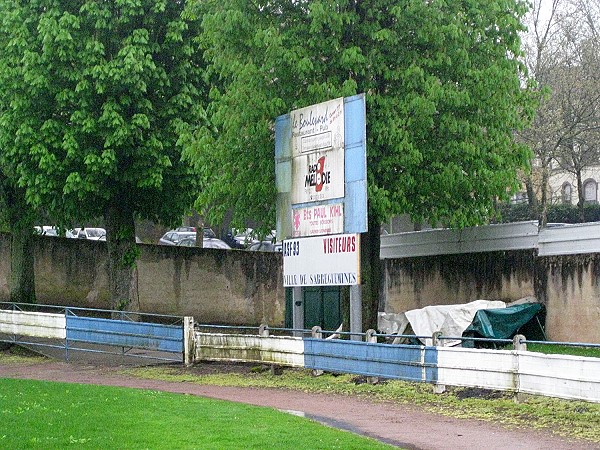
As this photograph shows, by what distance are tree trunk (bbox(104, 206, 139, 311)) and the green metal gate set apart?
542cm

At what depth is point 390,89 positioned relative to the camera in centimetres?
2308

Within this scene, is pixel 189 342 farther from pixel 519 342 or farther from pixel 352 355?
pixel 519 342

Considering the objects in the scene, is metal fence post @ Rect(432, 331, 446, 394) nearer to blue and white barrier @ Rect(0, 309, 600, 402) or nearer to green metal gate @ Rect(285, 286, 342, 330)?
blue and white barrier @ Rect(0, 309, 600, 402)

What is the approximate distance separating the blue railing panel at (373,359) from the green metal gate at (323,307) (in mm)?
8584

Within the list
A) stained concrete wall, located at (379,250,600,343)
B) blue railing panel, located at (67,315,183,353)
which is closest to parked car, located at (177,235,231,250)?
stained concrete wall, located at (379,250,600,343)

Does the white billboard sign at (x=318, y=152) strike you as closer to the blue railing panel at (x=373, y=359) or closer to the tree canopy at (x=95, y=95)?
the blue railing panel at (x=373, y=359)

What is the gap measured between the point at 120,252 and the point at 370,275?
7651mm

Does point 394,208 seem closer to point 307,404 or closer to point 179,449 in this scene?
point 307,404

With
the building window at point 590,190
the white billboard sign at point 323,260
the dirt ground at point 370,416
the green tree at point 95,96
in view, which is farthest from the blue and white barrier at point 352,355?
the building window at point 590,190

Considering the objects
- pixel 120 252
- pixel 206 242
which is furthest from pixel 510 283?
pixel 206 242

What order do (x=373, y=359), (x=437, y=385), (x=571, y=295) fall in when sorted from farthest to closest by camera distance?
(x=571, y=295) < (x=373, y=359) < (x=437, y=385)

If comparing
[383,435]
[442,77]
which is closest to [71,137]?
[442,77]

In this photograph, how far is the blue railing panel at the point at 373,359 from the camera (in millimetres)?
18328

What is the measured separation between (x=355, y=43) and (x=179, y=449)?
13.3m
